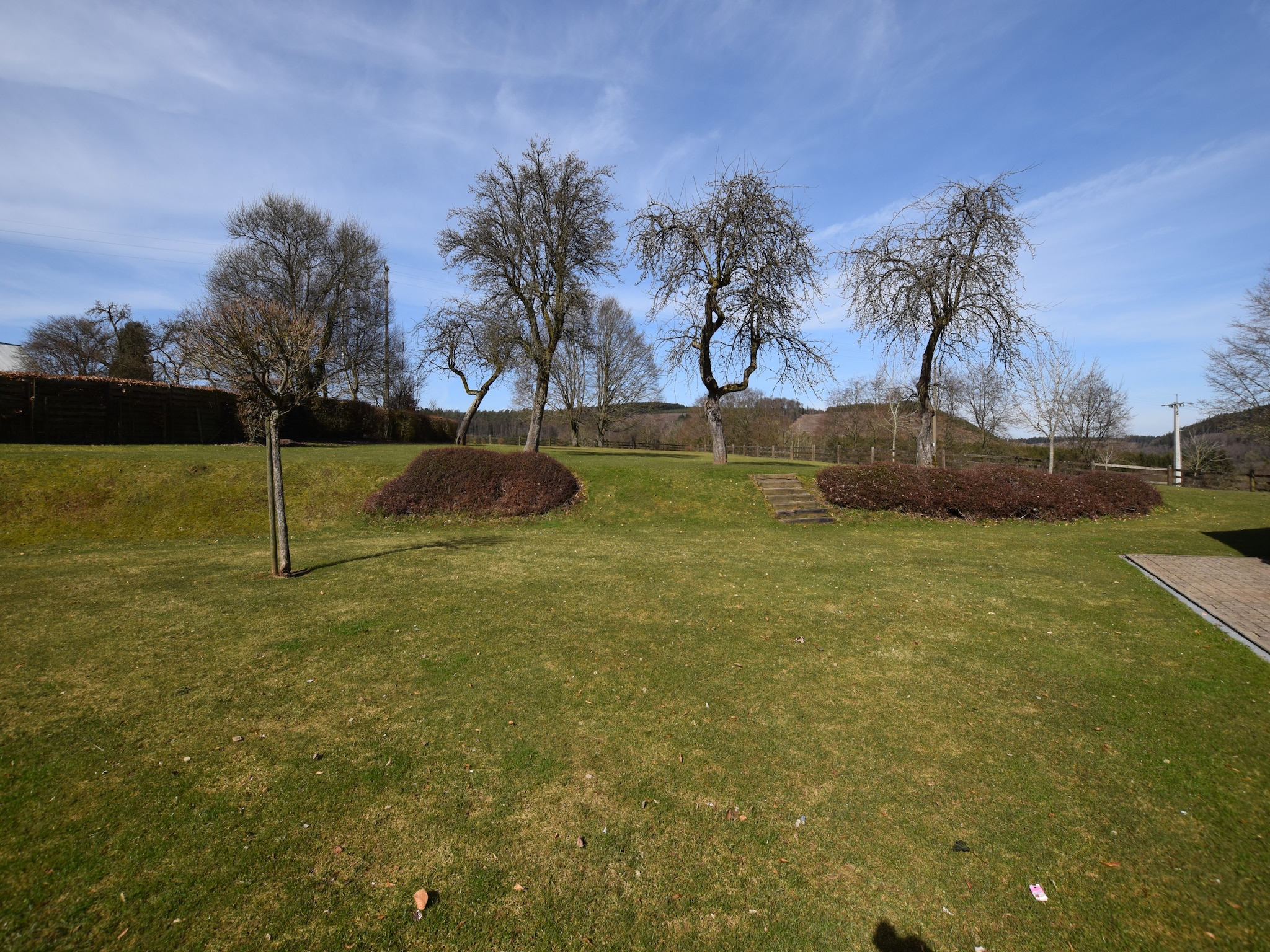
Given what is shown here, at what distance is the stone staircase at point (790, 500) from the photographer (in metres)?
15.7

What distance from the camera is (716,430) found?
21078mm

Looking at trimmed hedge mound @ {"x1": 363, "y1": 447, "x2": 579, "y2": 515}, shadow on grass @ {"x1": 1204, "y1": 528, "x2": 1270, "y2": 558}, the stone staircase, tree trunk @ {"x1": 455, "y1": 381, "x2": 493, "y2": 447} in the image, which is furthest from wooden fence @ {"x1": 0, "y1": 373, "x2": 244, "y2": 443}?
shadow on grass @ {"x1": 1204, "y1": 528, "x2": 1270, "y2": 558}

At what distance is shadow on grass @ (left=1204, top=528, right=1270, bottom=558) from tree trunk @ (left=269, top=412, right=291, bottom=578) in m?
17.1

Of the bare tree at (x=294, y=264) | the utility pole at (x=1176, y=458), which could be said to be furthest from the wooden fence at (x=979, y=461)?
the bare tree at (x=294, y=264)

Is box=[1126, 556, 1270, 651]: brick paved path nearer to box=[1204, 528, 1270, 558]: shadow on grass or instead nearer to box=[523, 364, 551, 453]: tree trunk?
box=[1204, 528, 1270, 558]: shadow on grass

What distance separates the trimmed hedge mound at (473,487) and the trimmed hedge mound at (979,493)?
8.48m

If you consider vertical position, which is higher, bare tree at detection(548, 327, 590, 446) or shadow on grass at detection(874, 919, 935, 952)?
bare tree at detection(548, 327, 590, 446)

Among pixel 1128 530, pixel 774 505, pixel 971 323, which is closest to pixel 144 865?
pixel 774 505

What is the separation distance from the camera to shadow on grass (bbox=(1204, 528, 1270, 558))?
436 inches

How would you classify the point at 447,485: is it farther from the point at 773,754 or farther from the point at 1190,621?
the point at 1190,621

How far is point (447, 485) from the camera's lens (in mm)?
14992

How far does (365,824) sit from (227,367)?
919cm

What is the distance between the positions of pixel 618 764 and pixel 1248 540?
16.2 m

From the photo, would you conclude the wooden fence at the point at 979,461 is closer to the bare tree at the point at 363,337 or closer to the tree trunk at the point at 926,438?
the tree trunk at the point at 926,438
